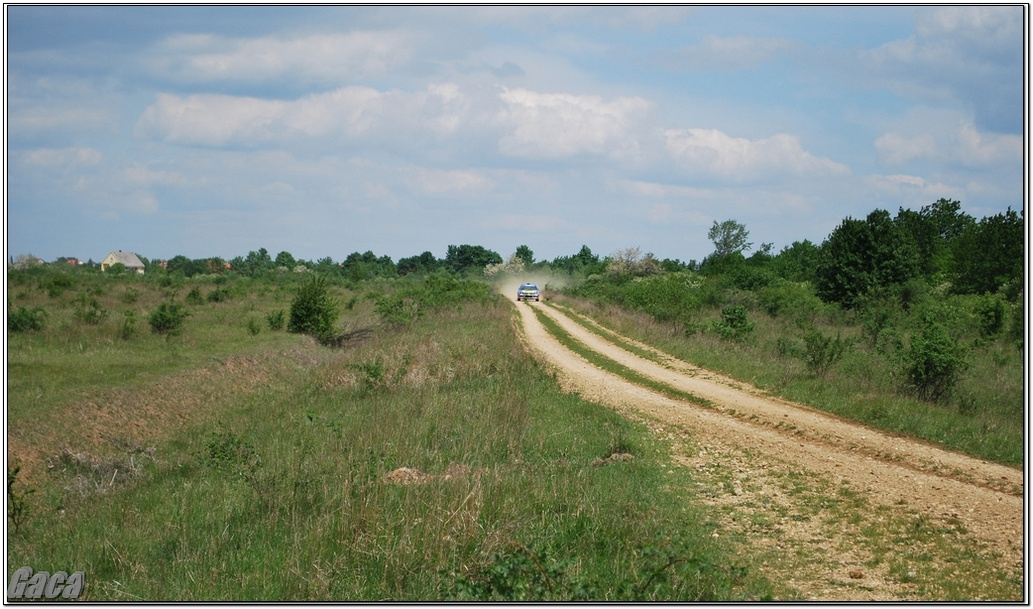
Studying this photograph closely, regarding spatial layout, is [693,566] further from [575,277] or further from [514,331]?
[575,277]

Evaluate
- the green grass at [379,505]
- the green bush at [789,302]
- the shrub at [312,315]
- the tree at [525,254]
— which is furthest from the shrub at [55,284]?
the tree at [525,254]

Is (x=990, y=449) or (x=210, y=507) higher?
(x=990, y=449)

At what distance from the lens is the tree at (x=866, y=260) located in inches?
1550

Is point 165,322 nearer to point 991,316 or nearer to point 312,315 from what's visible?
point 312,315

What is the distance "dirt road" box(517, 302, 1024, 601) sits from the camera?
6.03m

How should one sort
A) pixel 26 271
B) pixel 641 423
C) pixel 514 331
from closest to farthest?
pixel 641 423 → pixel 514 331 → pixel 26 271

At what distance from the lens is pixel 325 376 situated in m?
16.6

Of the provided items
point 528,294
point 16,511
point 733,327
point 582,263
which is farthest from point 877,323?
point 582,263

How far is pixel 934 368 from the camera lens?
13.1m

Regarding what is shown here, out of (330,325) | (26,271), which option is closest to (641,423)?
(330,325)

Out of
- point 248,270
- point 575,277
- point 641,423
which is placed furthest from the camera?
point 248,270

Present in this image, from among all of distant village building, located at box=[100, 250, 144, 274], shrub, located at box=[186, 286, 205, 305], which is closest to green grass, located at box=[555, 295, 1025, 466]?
shrub, located at box=[186, 286, 205, 305]

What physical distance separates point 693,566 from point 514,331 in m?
19.2

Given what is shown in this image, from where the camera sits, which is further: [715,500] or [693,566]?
[715,500]
